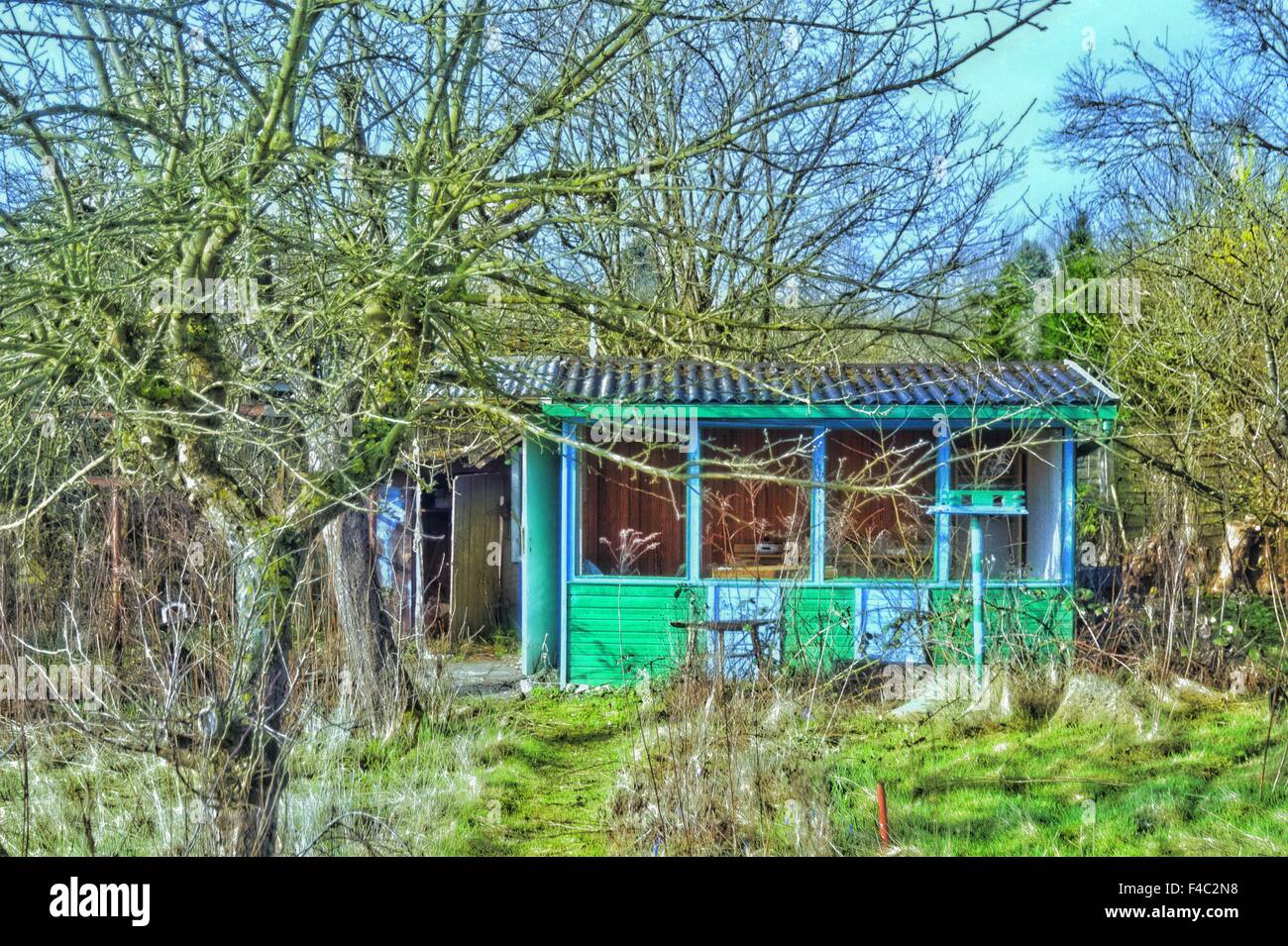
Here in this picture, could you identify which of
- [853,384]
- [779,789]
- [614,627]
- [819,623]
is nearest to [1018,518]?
[853,384]

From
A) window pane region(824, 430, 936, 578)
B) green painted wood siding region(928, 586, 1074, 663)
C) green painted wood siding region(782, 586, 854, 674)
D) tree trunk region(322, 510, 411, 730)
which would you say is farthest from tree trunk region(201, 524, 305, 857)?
green painted wood siding region(928, 586, 1074, 663)

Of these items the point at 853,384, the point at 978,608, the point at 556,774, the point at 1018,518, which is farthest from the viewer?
the point at 1018,518

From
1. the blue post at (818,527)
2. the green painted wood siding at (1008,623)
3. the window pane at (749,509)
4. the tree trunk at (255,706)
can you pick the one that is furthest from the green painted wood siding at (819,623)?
the tree trunk at (255,706)

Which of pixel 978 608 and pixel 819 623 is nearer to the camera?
pixel 978 608

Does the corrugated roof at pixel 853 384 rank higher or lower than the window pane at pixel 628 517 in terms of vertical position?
higher

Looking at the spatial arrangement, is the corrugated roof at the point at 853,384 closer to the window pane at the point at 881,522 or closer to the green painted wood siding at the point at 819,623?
→ the window pane at the point at 881,522

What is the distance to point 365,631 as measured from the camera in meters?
8.12

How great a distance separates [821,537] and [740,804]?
5133 millimetres

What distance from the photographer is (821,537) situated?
10.7m

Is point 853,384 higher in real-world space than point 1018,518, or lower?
higher

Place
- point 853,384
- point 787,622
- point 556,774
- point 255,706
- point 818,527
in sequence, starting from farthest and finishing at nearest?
point 853,384 < point 818,527 < point 787,622 < point 556,774 < point 255,706

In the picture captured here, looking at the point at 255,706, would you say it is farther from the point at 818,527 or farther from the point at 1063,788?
the point at 818,527

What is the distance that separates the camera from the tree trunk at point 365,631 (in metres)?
8.01

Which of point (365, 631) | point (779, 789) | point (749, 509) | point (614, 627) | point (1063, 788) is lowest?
point (1063, 788)
